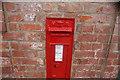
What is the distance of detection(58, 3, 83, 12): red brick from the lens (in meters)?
0.98

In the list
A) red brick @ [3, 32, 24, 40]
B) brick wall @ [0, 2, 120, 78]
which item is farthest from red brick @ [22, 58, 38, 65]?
red brick @ [3, 32, 24, 40]

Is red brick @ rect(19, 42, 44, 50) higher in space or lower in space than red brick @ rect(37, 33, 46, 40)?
lower

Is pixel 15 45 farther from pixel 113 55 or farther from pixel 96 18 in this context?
pixel 113 55

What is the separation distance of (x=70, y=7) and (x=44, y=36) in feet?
1.14

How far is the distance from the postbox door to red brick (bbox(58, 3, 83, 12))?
34 cm

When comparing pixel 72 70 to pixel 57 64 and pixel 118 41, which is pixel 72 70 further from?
pixel 118 41

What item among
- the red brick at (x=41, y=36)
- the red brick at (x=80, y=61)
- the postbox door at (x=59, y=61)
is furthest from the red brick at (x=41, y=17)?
the red brick at (x=80, y=61)

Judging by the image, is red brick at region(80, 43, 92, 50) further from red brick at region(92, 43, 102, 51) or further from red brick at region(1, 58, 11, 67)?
red brick at region(1, 58, 11, 67)

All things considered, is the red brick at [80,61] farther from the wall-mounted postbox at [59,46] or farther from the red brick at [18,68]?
the red brick at [18,68]

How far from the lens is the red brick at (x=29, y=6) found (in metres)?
0.97

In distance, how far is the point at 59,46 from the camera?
1.09 metres

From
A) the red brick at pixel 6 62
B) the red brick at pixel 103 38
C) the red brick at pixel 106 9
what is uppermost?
the red brick at pixel 106 9

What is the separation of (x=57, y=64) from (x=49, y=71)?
0.13 m

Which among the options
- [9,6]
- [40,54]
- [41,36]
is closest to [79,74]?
[40,54]
